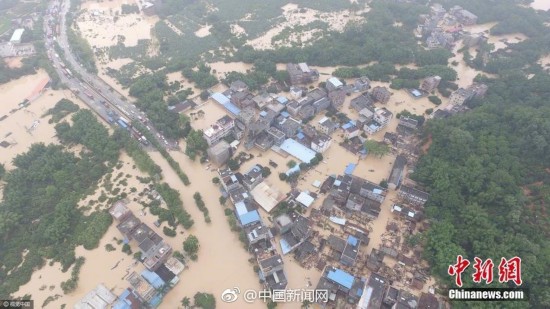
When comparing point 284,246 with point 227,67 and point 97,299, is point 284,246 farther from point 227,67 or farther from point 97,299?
point 227,67

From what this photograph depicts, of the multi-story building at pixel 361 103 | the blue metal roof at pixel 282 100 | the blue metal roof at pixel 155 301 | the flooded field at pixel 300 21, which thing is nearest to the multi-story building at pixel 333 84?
the multi-story building at pixel 361 103

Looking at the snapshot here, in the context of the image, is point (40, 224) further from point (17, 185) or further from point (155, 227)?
point (155, 227)

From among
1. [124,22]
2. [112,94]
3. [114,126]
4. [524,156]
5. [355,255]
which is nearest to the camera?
[355,255]

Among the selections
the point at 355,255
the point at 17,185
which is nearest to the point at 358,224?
the point at 355,255

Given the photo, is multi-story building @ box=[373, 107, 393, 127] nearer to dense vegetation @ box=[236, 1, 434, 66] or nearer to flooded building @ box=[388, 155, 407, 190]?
flooded building @ box=[388, 155, 407, 190]

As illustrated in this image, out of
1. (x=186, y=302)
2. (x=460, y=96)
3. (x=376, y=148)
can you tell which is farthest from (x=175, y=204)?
(x=460, y=96)

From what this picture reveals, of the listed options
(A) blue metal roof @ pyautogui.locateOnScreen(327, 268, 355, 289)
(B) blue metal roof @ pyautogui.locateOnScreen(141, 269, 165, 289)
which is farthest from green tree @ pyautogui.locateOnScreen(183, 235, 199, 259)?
(A) blue metal roof @ pyautogui.locateOnScreen(327, 268, 355, 289)
